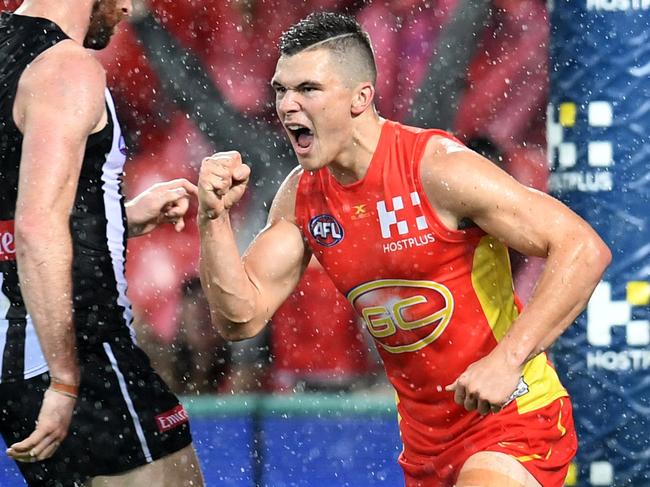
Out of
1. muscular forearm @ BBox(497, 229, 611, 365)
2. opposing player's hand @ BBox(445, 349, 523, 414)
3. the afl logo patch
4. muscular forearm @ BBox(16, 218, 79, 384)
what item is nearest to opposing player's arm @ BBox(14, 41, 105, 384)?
muscular forearm @ BBox(16, 218, 79, 384)

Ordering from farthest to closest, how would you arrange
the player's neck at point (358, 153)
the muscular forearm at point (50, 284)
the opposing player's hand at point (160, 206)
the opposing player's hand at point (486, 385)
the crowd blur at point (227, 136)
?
the crowd blur at point (227, 136) → the opposing player's hand at point (160, 206) → the player's neck at point (358, 153) → the muscular forearm at point (50, 284) → the opposing player's hand at point (486, 385)

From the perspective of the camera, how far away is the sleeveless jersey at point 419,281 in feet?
10.8

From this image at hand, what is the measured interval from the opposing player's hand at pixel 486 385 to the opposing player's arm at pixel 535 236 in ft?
0.20

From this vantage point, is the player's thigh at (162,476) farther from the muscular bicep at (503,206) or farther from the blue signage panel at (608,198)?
the blue signage panel at (608,198)

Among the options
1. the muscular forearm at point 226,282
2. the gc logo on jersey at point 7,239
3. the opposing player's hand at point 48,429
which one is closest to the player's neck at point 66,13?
the gc logo on jersey at point 7,239

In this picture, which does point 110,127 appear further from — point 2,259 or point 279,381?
point 279,381

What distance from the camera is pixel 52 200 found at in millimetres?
3135

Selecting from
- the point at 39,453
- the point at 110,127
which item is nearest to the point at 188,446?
the point at 39,453

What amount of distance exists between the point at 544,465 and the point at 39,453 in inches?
53.9

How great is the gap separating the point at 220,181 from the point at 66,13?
734 mm

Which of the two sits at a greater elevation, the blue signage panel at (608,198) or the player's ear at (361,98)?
the player's ear at (361,98)

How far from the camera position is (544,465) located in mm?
3277

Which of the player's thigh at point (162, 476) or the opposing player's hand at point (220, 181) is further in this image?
the player's thigh at point (162, 476)

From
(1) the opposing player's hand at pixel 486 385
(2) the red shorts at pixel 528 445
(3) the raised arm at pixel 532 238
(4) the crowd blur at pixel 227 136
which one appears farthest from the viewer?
(4) the crowd blur at pixel 227 136
